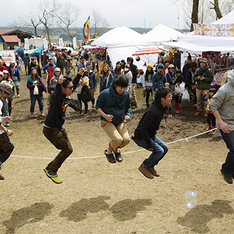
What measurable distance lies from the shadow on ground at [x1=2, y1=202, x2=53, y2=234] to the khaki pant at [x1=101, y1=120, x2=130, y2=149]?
5.46 feet

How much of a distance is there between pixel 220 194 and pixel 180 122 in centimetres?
554

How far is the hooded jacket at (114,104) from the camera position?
507 cm

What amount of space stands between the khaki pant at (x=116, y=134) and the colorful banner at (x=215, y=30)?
31.5 ft

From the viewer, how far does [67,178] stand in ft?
20.0

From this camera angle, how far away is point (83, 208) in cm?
486

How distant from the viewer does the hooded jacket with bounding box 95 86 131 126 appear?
16.6 ft

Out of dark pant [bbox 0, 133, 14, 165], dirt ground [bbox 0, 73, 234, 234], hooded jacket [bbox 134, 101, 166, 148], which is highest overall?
hooded jacket [bbox 134, 101, 166, 148]

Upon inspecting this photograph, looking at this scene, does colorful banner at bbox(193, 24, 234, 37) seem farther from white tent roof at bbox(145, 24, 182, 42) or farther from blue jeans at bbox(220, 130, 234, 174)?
white tent roof at bbox(145, 24, 182, 42)

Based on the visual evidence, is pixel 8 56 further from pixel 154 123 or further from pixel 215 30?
pixel 154 123

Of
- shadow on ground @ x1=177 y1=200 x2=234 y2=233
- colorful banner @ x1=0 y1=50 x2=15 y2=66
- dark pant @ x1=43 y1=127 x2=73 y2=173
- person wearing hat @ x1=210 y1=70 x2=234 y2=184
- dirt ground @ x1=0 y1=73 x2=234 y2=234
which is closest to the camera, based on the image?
shadow on ground @ x1=177 y1=200 x2=234 y2=233

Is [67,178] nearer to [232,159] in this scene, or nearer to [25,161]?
[25,161]

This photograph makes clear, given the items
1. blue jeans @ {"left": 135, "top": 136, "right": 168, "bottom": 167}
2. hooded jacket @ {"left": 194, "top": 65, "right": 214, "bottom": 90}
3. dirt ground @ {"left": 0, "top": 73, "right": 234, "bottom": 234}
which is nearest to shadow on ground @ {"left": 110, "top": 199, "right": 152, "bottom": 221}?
dirt ground @ {"left": 0, "top": 73, "right": 234, "bottom": 234}

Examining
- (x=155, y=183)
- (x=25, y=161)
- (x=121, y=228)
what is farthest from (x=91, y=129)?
(x=121, y=228)

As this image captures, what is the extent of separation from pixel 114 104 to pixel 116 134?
1.88 feet
